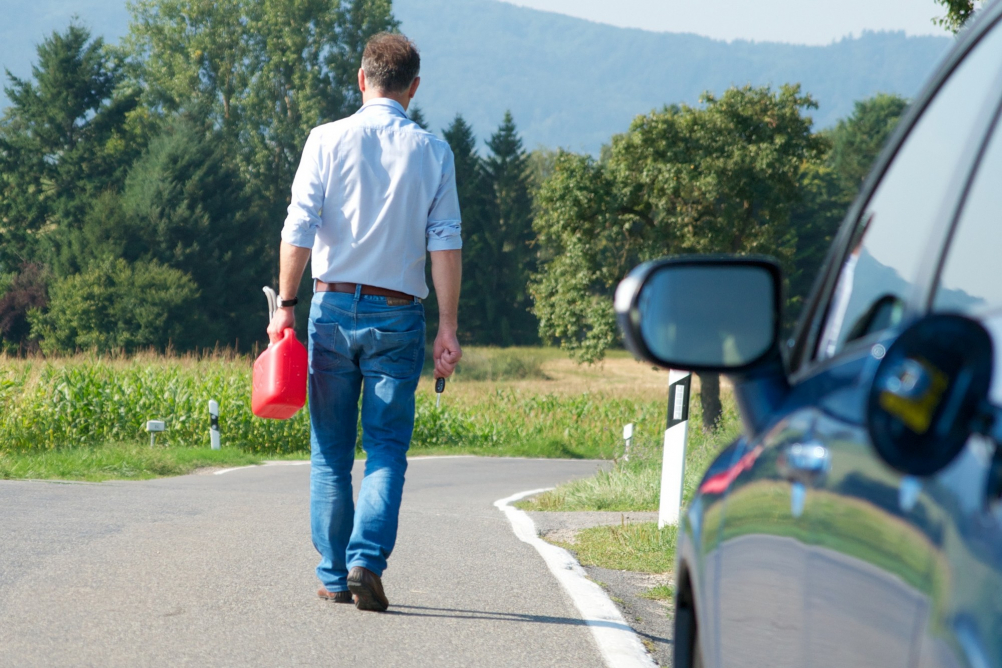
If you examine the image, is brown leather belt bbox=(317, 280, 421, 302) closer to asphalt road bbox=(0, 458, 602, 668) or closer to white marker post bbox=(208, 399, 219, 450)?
asphalt road bbox=(0, 458, 602, 668)

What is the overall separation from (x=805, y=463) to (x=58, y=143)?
64.4 metres

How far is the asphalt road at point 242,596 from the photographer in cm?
382

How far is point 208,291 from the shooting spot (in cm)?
5969

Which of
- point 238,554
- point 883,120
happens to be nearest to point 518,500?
point 238,554

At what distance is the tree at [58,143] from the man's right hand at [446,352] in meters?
58.0

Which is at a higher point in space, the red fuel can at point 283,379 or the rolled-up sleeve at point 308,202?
the rolled-up sleeve at point 308,202

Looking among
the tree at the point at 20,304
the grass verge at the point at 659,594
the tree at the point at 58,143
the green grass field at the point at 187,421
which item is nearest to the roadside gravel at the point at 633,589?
the grass verge at the point at 659,594

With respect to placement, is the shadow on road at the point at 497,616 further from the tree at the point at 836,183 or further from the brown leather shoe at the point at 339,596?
the tree at the point at 836,183

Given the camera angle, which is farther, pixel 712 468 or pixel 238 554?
pixel 238 554

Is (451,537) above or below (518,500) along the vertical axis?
above

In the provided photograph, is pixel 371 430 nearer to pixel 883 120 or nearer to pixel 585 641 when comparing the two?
pixel 585 641

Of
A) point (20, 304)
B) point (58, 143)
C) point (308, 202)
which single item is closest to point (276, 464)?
point (308, 202)

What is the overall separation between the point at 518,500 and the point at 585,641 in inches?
301

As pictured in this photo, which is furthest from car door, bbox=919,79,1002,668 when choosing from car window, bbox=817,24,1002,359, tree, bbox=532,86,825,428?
tree, bbox=532,86,825,428
